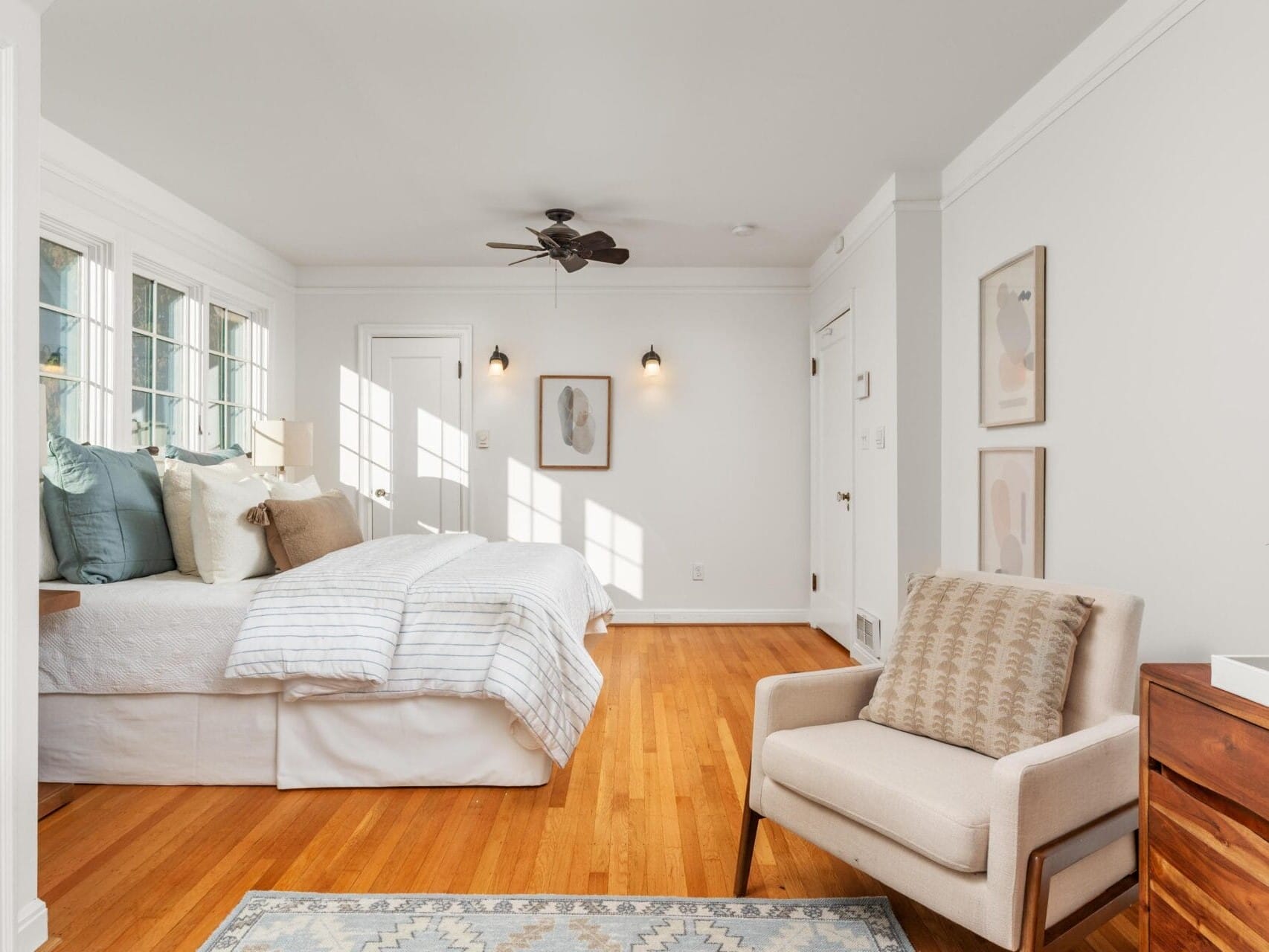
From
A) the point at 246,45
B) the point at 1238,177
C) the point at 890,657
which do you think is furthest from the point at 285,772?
the point at 1238,177

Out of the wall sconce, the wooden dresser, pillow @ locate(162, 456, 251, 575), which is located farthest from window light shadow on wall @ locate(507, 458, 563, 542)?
the wooden dresser

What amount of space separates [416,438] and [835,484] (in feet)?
9.60

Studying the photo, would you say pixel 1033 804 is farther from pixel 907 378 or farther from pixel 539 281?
pixel 539 281

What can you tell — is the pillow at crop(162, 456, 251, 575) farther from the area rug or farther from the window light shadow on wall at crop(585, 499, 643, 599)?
the window light shadow on wall at crop(585, 499, 643, 599)

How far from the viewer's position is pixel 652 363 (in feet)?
18.7

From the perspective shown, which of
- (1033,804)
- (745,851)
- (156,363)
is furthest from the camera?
(156,363)

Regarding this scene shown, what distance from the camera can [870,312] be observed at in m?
4.45

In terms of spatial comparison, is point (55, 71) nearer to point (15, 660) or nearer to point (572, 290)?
point (15, 660)

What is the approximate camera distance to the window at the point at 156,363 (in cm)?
412

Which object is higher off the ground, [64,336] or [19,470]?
[64,336]

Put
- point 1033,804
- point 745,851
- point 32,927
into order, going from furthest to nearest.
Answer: point 745,851 < point 32,927 < point 1033,804

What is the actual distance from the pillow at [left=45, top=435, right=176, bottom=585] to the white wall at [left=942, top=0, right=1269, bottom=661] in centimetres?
341

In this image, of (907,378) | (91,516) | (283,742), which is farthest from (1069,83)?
(91,516)

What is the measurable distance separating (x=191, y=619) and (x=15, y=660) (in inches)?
39.2
